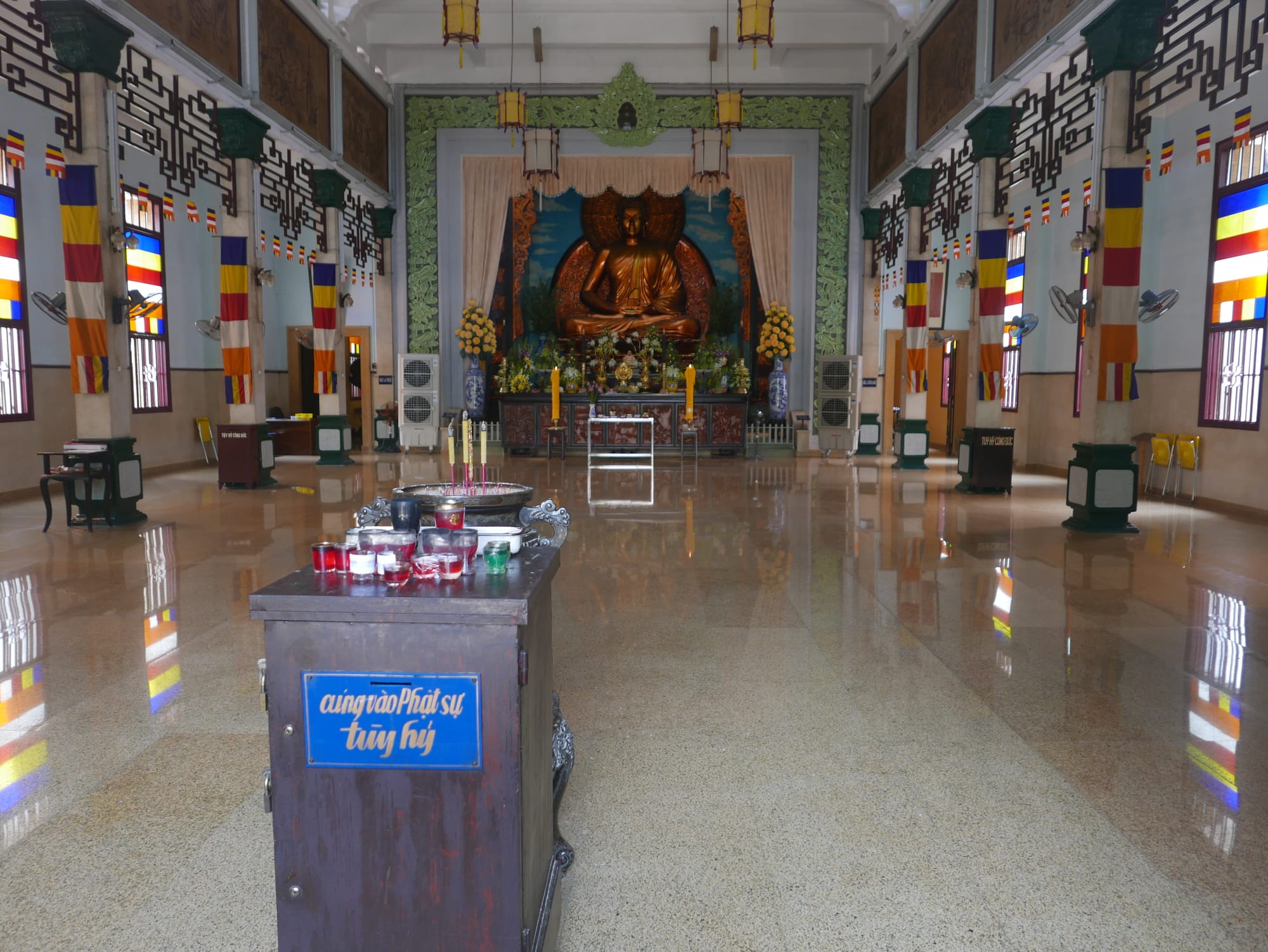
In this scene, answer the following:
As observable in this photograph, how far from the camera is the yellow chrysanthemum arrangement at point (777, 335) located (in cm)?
1416

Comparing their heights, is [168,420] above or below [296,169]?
below

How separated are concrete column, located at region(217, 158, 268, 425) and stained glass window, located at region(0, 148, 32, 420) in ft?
6.06

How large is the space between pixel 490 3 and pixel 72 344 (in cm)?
827

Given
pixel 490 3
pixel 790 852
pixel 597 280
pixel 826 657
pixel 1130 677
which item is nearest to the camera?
pixel 790 852

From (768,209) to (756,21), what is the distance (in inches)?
238

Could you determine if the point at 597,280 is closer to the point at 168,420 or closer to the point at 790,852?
the point at 168,420

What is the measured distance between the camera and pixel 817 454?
47.0 ft

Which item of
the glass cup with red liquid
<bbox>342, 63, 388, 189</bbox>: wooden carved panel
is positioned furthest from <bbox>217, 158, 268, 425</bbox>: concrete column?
the glass cup with red liquid

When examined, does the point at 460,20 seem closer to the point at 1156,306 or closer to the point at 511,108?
the point at 511,108

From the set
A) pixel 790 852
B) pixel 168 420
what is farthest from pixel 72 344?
pixel 790 852

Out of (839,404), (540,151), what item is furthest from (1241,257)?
(540,151)

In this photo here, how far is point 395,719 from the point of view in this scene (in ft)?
5.11

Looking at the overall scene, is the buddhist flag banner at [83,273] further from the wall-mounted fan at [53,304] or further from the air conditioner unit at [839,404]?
the air conditioner unit at [839,404]

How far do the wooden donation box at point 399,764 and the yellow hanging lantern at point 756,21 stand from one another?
806 centimetres
